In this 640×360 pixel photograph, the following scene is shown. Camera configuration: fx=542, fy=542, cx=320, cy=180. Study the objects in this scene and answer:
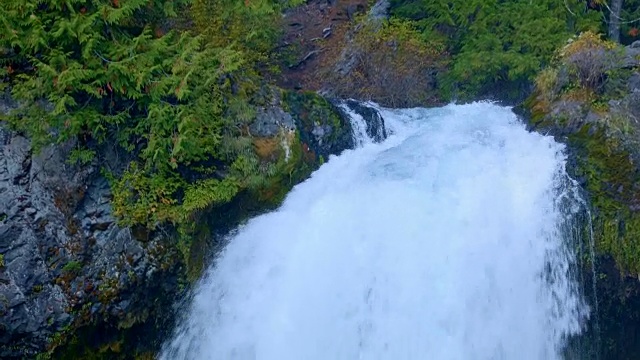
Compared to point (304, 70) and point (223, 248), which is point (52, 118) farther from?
point (304, 70)

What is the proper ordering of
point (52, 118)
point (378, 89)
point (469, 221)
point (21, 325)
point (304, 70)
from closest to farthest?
point (21, 325) < point (52, 118) < point (469, 221) < point (378, 89) < point (304, 70)

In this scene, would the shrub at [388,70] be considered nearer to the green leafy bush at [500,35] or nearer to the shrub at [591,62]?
the green leafy bush at [500,35]

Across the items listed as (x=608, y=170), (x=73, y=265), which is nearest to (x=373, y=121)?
(x=608, y=170)

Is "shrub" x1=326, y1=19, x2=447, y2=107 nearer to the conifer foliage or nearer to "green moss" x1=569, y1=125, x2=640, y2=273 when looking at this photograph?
"green moss" x1=569, y1=125, x2=640, y2=273

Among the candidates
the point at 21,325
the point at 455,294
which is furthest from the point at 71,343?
the point at 455,294

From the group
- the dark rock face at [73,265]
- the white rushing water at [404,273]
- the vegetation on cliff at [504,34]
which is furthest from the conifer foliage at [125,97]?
the vegetation on cliff at [504,34]

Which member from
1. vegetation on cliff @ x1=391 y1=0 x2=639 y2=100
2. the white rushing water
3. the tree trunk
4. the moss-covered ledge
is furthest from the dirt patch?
the white rushing water

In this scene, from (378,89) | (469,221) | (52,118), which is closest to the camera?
(52,118)
